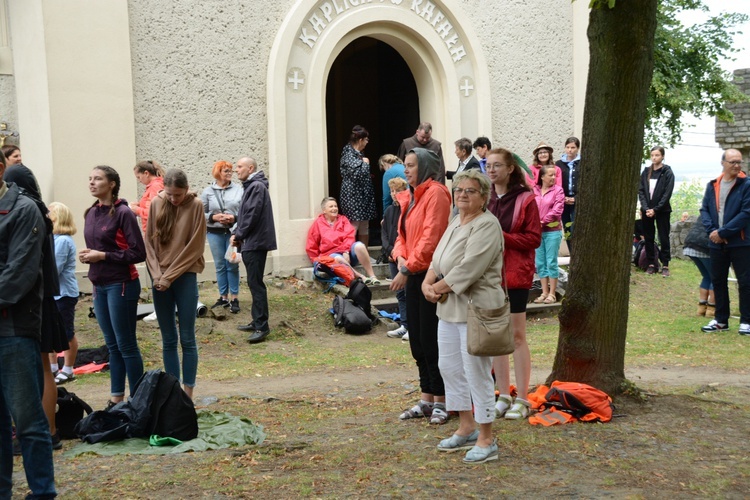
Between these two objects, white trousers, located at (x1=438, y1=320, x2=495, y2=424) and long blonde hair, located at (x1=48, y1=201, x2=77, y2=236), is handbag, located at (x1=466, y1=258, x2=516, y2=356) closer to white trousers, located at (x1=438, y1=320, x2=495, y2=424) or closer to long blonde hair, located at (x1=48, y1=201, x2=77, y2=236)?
white trousers, located at (x1=438, y1=320, x2=495, y2=424)

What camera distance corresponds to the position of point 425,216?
5.89m

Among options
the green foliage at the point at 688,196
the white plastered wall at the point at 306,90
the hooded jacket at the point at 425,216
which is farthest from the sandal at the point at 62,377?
the green foliage at the point at 688,196

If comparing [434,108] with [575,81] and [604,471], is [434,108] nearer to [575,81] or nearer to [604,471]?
[575,81]

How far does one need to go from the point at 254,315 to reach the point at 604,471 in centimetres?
595

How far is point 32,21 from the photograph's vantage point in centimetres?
1107

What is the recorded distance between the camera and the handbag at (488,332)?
4926 mm

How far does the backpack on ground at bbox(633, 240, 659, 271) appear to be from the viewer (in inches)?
568

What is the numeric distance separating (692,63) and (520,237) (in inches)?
569

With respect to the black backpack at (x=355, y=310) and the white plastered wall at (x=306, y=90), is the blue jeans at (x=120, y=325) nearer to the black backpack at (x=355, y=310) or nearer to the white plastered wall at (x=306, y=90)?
the black backpack at (x=355, y=310)

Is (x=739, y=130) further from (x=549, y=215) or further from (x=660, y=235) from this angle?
(x=549, y=215)

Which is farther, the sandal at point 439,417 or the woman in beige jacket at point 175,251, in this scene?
the woman in beige jacket at point 175,251

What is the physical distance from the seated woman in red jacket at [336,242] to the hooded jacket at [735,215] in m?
4.56

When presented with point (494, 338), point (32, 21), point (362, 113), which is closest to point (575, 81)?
point (362, 113)

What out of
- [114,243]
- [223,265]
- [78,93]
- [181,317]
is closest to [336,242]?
[223,265]
